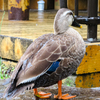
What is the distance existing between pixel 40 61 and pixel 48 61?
0.06m

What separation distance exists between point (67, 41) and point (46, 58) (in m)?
0.22

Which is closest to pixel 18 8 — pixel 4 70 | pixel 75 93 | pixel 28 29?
pixel 28 29

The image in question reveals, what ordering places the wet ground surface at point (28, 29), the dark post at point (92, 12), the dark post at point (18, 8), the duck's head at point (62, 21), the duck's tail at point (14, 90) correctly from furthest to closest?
the dark post at point (18, 8) < the wet ground surface at point (28, 29) < the dark post at point (92, 12) < the duck's head at point (62, 21) < the duck's tail at point (14, 90)

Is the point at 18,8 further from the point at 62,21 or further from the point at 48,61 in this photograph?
the point at 48,61

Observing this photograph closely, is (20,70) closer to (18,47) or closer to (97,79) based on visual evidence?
(97,79)

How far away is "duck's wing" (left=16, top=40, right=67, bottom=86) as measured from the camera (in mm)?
1842

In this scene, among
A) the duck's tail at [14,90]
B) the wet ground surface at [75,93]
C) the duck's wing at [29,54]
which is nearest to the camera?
the duck's tail at [14,90]

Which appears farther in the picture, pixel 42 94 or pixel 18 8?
pixel 18 8

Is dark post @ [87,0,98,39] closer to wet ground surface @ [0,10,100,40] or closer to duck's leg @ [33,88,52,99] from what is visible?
wet ground surface @ [0,10,100,40]

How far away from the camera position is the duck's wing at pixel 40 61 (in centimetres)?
184

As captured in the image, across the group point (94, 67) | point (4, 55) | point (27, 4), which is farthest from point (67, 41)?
point (27, 4)

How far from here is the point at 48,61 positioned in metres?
1.88

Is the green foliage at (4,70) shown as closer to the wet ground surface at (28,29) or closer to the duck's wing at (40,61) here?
the wet ground surface at (28,29)

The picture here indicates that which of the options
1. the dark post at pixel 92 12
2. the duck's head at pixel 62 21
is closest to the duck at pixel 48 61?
the duck's head at pixel 62 21
